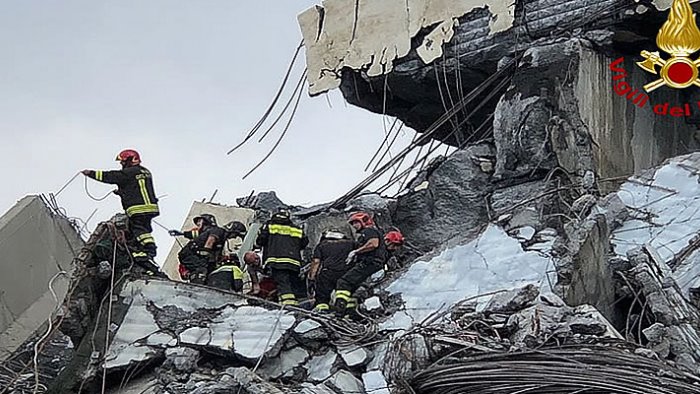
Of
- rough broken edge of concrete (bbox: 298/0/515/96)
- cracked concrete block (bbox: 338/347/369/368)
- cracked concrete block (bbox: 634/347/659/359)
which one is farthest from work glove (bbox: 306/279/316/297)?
cracked concrete block (bbox: 634/347/659/359)

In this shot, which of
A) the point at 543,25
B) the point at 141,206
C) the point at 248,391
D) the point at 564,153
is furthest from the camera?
the point at 543,25

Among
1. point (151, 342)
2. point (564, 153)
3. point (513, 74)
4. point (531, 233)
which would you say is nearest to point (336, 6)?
point (513, 74)

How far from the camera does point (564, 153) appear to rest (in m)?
10.3

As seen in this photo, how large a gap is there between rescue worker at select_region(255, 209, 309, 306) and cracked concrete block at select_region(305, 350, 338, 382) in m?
1.45

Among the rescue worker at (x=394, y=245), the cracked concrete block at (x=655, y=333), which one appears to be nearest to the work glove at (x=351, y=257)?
the rescue worker at (x=394, y=245)

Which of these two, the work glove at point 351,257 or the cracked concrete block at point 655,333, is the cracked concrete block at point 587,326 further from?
the work glove at point 351,257

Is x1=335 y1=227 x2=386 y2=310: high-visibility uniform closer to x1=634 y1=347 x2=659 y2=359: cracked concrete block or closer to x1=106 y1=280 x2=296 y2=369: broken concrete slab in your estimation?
x1=106 y1=280 x2=296 y2=369: broken concrete slab

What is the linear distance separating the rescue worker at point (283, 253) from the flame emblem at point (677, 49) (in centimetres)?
398

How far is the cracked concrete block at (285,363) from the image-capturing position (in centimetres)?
796

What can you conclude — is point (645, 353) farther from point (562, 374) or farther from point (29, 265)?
point (29, 265)

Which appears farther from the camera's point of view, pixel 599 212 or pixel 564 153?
pixel 564 153

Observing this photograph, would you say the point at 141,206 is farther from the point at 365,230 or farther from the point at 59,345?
the point at 365,230

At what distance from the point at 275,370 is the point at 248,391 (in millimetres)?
612

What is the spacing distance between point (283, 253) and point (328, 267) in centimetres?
46
